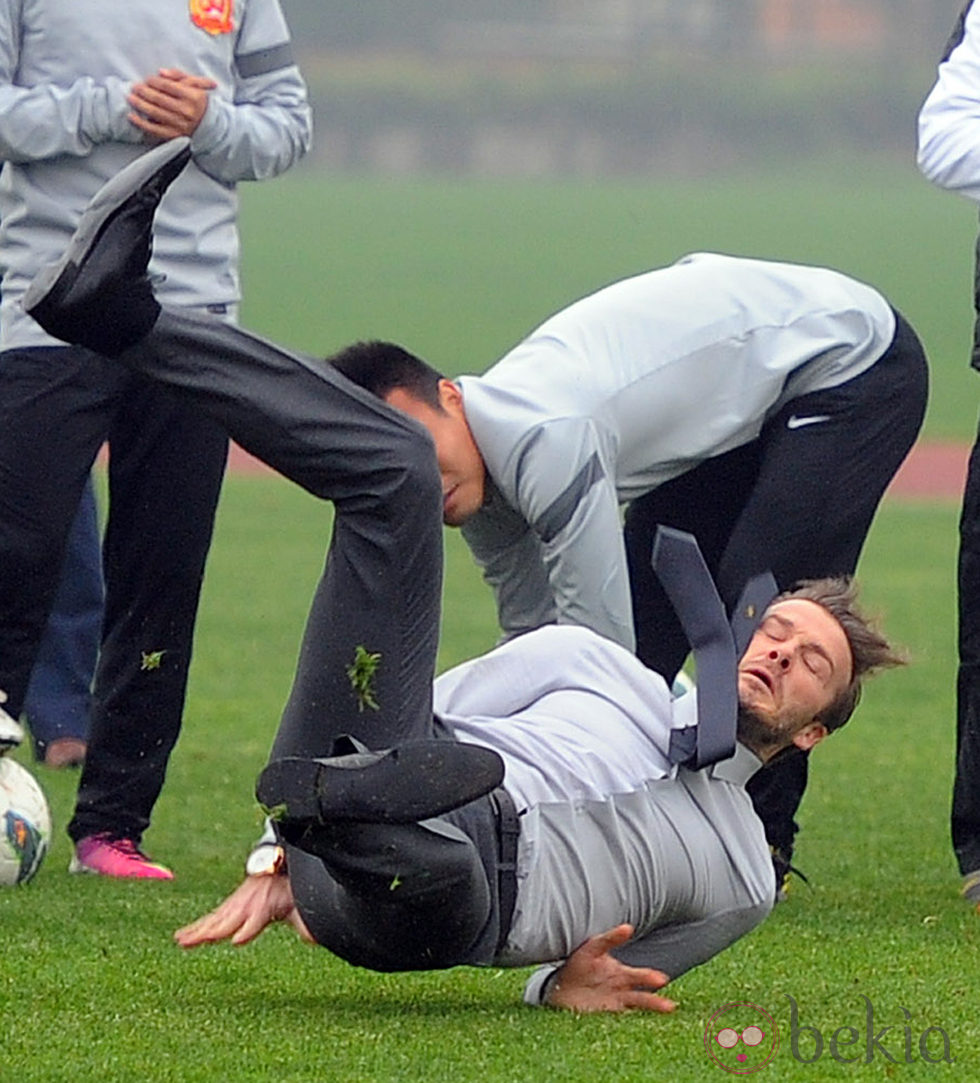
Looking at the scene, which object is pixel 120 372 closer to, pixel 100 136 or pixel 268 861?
pixel 100 136

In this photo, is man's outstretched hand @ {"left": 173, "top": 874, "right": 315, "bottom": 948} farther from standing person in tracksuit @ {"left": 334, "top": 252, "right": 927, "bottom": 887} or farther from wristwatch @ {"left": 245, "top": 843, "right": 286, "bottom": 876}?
standing person in tracksuit @ {"left": 334, "top": 252, "right": 927, "bottom": 887}

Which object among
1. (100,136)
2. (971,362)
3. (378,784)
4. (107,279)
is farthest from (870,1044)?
(100,136)

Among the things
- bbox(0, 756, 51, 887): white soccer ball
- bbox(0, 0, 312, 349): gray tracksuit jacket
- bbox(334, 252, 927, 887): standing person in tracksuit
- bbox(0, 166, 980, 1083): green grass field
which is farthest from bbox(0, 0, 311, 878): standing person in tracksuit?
bbox(334, 252, 927, 887): standing person in tracksuit

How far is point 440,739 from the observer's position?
4.16 meters

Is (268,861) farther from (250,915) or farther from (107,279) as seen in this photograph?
(107,279)

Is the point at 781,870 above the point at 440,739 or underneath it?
underneath

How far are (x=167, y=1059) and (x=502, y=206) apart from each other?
46.0m

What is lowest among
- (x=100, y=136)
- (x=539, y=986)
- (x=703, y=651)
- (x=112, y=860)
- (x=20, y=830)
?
(x=112, y=860)

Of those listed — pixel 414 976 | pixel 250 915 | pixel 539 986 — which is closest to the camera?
pixel 250 915

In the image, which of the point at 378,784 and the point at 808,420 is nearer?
the point at 378,784

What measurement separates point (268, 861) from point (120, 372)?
147 cm

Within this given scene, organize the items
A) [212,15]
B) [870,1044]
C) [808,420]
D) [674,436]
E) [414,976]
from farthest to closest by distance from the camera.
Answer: [212,15] < [808,420] < [674,436] < [414,976] < [870,1044]

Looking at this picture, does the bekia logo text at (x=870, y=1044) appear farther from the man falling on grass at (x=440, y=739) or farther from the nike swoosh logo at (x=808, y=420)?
the nike swoosh logo at (x=808, y=420)

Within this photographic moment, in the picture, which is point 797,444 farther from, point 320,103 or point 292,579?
point 320,103
